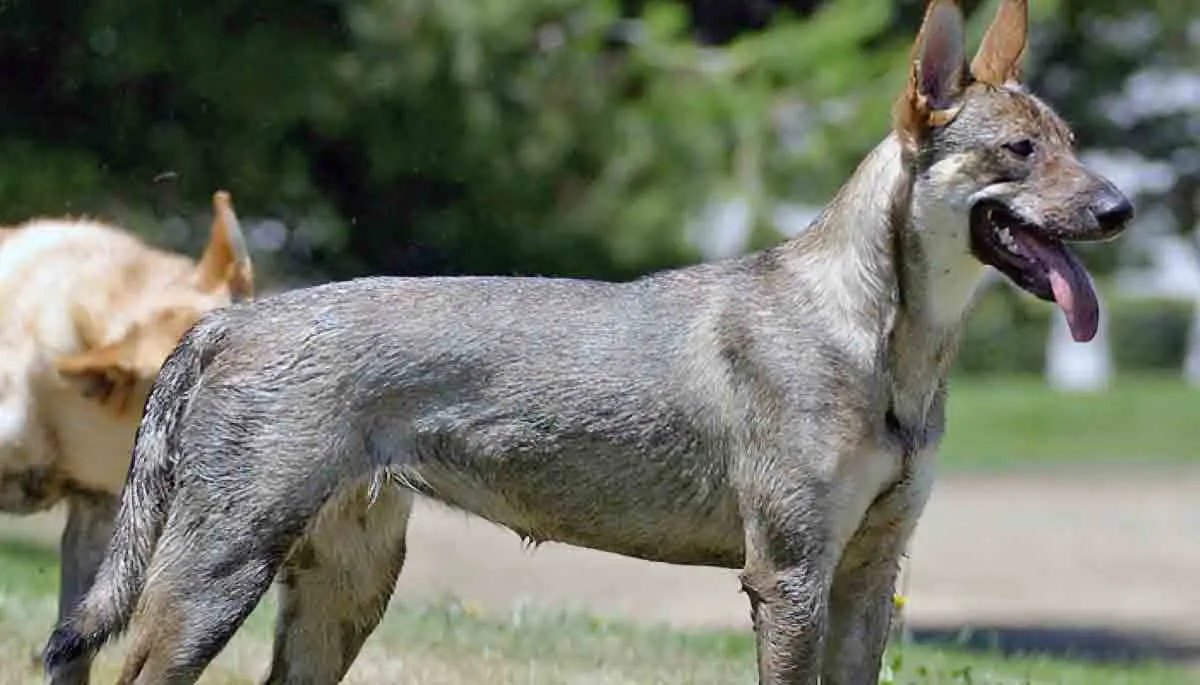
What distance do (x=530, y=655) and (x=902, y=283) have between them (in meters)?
2.90

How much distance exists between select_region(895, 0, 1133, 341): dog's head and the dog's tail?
2.00 m

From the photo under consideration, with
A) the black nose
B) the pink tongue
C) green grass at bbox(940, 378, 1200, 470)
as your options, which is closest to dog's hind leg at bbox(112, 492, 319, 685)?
the pink tongue

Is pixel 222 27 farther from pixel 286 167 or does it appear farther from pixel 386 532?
pixel 386 532

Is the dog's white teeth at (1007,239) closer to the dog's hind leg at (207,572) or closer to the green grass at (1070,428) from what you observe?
the dog's hind leg at (207,572)

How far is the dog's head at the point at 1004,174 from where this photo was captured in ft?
20.0

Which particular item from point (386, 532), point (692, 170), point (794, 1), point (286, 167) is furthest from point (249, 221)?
point (386, 532)

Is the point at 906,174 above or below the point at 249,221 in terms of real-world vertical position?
above

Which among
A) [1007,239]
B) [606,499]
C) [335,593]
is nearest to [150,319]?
[335,593]

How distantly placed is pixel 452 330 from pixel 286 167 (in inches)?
282

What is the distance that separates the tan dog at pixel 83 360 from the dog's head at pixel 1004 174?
3.29 m

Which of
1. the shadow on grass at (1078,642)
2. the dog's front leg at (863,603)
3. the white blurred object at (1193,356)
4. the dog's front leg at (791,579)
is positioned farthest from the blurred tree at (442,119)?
the white blurred object at (1193,356)

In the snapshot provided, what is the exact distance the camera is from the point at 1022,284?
6.20 meters

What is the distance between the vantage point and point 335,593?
22.3ft

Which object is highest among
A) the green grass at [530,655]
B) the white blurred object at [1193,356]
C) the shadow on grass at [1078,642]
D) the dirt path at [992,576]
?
the green grass at [530,655]
